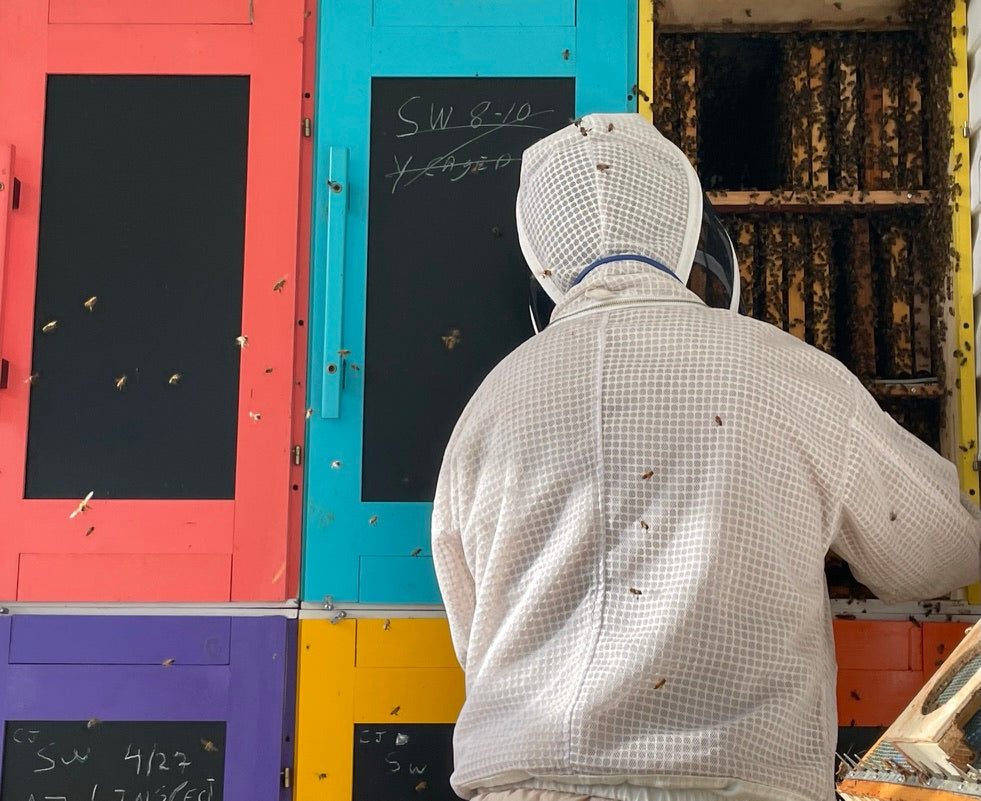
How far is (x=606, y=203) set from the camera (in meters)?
1.89

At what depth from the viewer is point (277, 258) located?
2498mm

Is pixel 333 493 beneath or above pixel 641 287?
beneath

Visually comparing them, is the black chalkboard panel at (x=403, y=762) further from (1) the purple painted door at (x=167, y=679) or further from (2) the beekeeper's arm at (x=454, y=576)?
(2) the beekeeper's arm at (x=454, y=576)

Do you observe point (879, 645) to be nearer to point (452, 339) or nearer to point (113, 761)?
point (452, 339)

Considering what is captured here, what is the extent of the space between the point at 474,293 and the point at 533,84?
1.68ft

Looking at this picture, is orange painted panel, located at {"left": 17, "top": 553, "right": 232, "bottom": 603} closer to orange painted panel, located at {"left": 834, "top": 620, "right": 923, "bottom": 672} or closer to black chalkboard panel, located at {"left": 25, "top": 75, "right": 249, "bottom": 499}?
black chalkboard panel, located at {"left": 25, "top": 75, "right": 249, "bottom": 499}

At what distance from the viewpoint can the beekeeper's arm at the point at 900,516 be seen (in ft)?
5.65

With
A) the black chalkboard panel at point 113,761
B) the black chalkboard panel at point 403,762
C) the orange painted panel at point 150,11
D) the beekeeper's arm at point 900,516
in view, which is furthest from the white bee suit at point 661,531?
the orange painted panel at point 150,11

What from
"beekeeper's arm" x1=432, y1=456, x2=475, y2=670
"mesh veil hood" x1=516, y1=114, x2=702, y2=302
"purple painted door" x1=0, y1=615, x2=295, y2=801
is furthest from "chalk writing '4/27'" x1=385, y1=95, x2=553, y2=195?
"purple painted door" x1=0, y1=615, x2=295, y2=801

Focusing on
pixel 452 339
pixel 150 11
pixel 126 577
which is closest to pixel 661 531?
pixel 452 339

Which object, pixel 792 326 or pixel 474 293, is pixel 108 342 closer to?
pixel 474 293

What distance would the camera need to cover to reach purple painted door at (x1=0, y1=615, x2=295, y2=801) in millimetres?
2348


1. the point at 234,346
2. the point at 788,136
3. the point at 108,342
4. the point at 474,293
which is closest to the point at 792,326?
the point at 788,136

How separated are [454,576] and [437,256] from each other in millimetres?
851
